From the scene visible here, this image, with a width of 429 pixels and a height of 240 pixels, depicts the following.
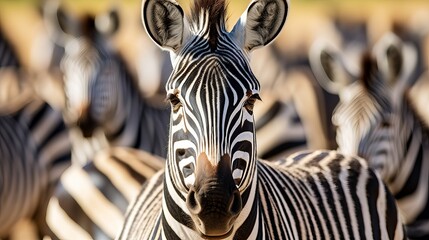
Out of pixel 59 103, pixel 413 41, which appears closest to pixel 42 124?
pixel 59 103

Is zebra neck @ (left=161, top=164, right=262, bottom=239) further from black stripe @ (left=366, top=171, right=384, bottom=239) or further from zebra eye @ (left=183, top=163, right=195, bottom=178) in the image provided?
black stripe @ (left=366, top=171, right=384, bottom=239)

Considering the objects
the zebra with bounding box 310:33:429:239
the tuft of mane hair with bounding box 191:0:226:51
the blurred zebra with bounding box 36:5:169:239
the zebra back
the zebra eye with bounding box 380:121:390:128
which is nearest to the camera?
the tuft of mane hair with bounding box 191:0:226:51

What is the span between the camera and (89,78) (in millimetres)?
9859

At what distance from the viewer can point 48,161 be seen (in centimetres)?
999

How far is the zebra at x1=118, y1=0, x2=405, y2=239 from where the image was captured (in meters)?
3.85

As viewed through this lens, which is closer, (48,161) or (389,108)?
(389,108)

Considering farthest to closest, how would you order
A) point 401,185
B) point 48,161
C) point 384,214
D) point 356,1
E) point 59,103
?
1. point 356,1
2. point 59,103
3. point 48,161
4. point 401,185
5. point 384,214

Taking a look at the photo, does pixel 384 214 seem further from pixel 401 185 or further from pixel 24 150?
pixel 24 150

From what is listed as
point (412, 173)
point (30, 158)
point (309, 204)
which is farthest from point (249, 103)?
point (30, 158)

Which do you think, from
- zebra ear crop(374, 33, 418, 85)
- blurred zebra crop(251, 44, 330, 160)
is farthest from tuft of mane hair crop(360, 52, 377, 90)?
blurred zebra crop(251, 44, 330, 160)

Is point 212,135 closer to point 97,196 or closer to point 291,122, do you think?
point 97,196

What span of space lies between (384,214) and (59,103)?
680 centimetres

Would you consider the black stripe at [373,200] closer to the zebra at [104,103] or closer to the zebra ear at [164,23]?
the zebra ear at [164,23]

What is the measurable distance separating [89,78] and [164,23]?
5.64 metres
